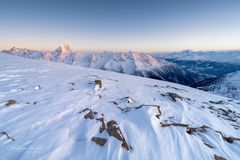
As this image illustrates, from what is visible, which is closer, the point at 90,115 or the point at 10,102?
the point at 90,115

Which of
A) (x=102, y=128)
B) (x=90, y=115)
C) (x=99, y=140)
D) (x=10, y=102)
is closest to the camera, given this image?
(x=99, y=140)

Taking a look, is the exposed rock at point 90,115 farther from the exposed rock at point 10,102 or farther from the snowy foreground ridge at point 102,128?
the exposed rock at point 10,102

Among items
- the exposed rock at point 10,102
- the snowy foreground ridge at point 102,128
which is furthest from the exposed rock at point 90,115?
the exposed rock at point 10,102

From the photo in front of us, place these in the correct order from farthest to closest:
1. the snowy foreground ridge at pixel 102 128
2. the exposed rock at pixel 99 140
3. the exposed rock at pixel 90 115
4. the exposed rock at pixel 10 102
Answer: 1. the exposed rock at pixel 10 102
2. the exposed rock at pixel 90 115
3. the exposed rock at pixel 99 140
4. the snowy foreground ridge at pixel 102 128

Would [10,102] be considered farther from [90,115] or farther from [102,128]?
[102,128]

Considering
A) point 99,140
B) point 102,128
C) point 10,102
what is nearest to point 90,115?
point 102,128

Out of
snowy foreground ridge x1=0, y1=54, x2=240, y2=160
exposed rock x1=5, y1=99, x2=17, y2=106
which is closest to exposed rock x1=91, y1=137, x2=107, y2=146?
snowy foreground ridge x1=0, y1=54, x2=240, y2=160

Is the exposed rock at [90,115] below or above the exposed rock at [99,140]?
above

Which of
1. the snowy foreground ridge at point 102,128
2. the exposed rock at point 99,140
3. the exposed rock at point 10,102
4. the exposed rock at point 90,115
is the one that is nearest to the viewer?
the snowy foreground ridge at point 102,128

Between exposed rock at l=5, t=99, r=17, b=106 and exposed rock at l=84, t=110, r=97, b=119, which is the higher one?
exposed rock at l=5, t=99, r=17, b=106

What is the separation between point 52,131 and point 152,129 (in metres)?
7.28

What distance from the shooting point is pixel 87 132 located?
11.1m

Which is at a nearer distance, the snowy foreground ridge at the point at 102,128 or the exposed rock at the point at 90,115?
the snowy foreground ridge at the point at 102,128

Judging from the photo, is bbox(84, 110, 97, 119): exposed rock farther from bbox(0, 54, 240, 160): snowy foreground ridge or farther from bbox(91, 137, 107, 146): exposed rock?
bbox(91, 137, 107, 146): exposed rock
